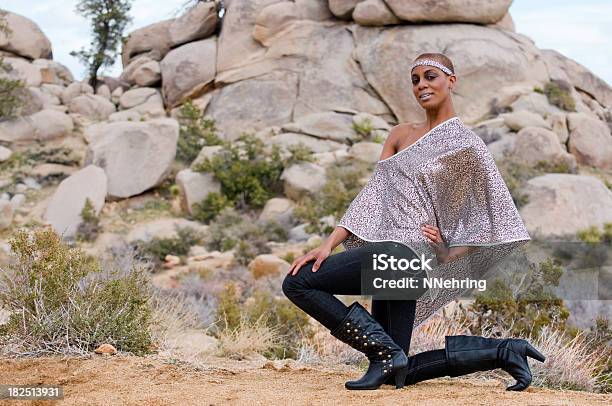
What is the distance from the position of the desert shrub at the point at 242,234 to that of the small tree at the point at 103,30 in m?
12.7

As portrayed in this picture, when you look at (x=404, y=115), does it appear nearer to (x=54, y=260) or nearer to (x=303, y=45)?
(x=303, y=45)

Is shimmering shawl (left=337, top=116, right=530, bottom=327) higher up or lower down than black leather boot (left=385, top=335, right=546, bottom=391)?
higher up

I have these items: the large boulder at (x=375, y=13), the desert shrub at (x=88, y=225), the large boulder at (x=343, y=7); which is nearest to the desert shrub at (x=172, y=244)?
the desert shrub at (x=88, y=225)

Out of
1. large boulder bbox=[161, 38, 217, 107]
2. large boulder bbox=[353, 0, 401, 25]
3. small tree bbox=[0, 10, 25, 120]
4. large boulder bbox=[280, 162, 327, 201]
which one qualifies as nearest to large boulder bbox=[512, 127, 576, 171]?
large boulder bbox=[280, 162, 327, 201]

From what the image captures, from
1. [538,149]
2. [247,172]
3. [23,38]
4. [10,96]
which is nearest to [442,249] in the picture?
[247,172]

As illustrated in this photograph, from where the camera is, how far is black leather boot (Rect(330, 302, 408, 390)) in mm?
4022

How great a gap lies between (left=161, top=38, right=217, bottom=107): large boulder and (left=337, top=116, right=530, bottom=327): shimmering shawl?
24.0m

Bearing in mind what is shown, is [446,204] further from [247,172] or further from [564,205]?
[247,172]

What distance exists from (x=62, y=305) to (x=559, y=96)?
22177mm

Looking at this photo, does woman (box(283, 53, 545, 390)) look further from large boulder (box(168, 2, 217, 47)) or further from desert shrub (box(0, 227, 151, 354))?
large boulder (box(168, 2, 217, 47))

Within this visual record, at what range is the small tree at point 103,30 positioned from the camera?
99.1 feet

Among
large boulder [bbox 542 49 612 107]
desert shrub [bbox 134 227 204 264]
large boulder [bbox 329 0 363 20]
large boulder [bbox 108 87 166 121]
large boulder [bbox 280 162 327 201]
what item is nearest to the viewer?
desert shrub [bbox 134 227 204 264]

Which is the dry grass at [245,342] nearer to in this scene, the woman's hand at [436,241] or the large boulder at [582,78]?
the woman's hand at [436,241]

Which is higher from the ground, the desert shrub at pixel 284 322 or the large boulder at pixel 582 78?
the desert shrub at pixel 284 322
